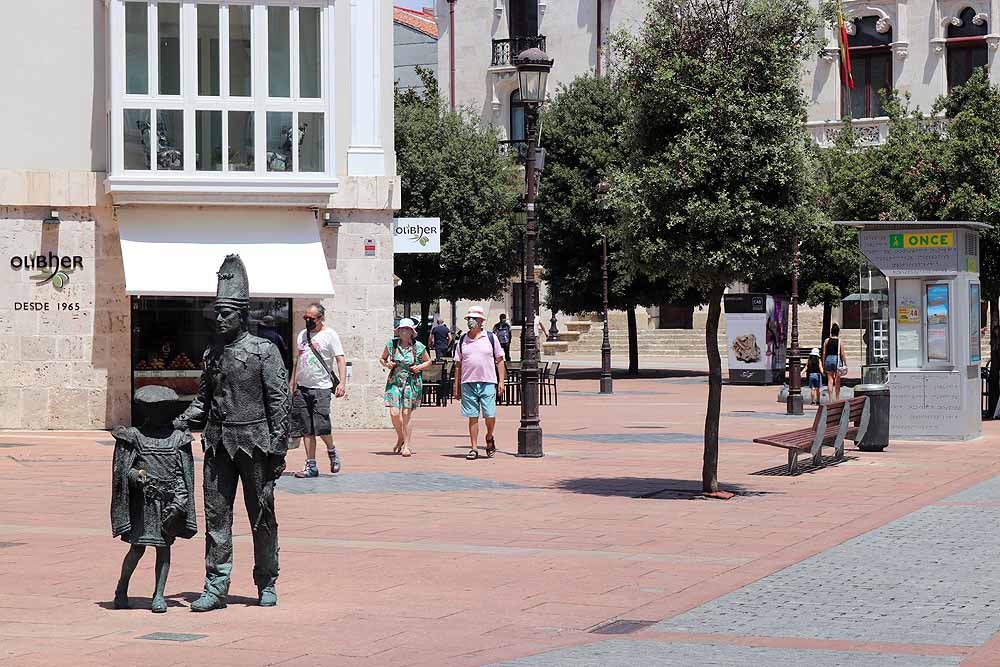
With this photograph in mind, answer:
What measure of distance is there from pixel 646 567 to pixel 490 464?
24.8ft

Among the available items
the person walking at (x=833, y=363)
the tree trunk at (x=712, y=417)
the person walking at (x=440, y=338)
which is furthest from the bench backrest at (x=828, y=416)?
the person walking at (x=440, y=338)

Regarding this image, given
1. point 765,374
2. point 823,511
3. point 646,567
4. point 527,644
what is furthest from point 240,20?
point 765,374

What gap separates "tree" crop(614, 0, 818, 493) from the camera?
13.5 meters

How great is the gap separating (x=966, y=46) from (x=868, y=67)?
353cm

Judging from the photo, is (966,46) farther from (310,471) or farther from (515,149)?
(310,471)

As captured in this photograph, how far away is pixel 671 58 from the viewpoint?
13797 millimetres

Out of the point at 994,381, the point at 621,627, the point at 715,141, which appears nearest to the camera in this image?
the point at 621,627

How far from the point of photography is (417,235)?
27859 millimetres

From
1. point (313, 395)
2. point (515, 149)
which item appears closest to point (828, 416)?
point (313, 395)

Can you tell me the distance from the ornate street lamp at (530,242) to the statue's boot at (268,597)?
9.84 m

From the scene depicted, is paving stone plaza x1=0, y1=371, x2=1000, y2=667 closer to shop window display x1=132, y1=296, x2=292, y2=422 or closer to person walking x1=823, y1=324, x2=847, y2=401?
shop window display x1=132, y1=296, x2=292, y2=422

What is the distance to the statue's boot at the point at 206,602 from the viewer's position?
27.1 ft

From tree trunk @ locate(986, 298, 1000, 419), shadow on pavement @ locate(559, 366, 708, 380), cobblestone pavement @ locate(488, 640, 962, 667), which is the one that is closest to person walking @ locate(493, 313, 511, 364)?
shadow on pavement @ locate(559, 366, 708, 380)

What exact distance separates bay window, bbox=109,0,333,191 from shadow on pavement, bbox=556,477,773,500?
8567 mm
